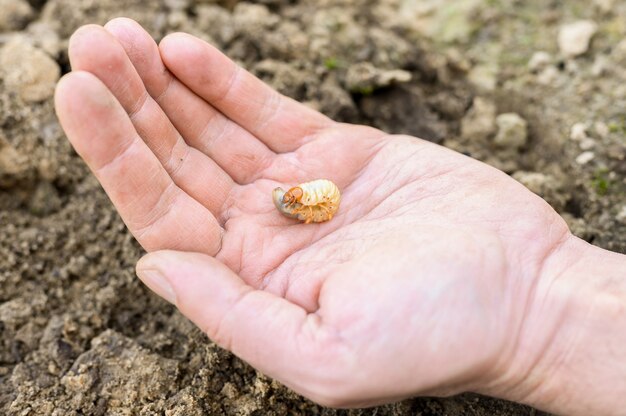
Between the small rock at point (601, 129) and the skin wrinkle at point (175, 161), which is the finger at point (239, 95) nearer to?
the skin wrinkle at point (175, 161)

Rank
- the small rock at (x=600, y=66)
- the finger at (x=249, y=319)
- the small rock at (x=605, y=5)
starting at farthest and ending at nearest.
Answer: the small rock at (x=605, y=5) → the small rock at (x=600, y=66) → the finger at (x=249, y=319)

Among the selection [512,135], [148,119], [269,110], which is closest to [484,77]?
[512,135]

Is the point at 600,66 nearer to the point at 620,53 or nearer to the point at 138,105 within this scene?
the point at 620,53

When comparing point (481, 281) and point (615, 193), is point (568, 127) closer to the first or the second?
point (615, 193)

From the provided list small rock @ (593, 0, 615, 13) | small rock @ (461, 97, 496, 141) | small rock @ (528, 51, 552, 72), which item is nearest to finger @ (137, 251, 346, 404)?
small rock @ (461, 97, 496, 141)

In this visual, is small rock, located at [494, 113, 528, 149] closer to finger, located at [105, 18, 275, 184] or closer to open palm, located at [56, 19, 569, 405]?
open palm, located at [56, 19, 569, 405]

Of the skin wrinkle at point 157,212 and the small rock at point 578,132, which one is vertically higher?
the small rock at point 578,132

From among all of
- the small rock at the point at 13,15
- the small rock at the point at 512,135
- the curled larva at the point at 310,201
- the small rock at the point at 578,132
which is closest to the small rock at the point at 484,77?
the small rock at the point at 512,135

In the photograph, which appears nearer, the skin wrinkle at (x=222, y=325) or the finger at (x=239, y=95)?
the skin wrinkle at (x=222, y=325)
